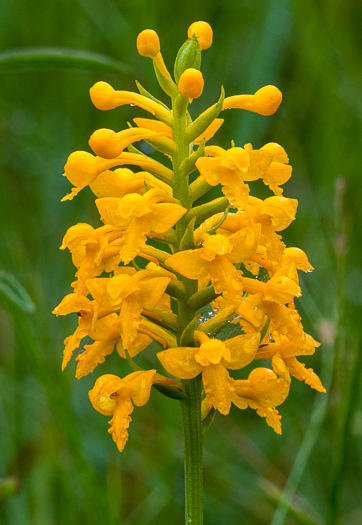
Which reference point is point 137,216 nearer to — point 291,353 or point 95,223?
point 291,353

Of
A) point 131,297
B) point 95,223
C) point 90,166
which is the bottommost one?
point 95,223

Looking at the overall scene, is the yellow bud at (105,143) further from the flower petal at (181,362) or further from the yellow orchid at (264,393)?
the yellow orchid at (264,393)

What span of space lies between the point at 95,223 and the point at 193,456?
2952mm

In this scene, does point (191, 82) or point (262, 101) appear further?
point (262, 101)

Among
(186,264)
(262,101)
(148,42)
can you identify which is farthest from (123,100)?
(186,264)

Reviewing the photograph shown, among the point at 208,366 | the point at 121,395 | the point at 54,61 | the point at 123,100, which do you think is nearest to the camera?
the point at 208,366

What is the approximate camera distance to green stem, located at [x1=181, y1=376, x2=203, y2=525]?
1.70 m

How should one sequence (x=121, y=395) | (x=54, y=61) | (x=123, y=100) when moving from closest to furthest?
1. (x=121, y=395)
2. (x=123, y=100)
3. (x=54, y=61)

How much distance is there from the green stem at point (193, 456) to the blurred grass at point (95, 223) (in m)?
0.65

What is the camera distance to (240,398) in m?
1.85

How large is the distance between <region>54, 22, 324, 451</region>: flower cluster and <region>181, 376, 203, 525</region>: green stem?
0.05 metres

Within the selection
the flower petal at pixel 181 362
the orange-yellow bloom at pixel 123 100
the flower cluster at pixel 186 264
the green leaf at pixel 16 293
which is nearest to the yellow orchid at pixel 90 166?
the flower cluster at pixel 186 264

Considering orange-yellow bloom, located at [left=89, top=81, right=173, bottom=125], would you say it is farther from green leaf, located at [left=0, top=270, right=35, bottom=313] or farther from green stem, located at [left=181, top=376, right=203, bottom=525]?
green stem, located at [left=181, top=376, right=203, bottom=525]

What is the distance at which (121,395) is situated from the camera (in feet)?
5.98
